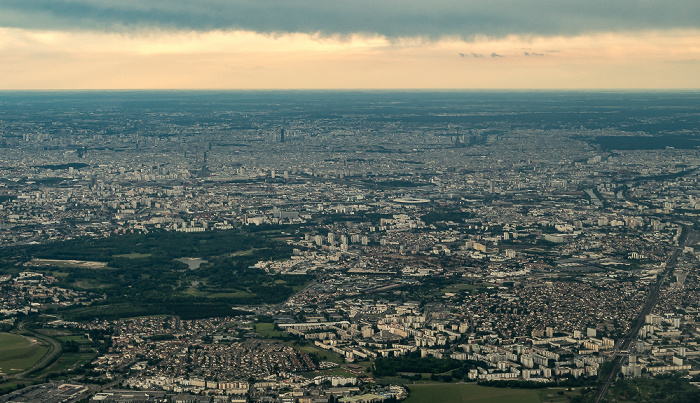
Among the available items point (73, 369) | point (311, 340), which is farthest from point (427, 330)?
point (73, 369)

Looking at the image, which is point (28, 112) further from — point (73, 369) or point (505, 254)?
point (73, 369)

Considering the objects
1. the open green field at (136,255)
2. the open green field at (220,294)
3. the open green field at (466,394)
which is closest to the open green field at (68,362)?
the open green field at (220,294)

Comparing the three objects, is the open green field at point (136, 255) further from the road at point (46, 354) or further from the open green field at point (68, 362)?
the open green field at point (68, 362)

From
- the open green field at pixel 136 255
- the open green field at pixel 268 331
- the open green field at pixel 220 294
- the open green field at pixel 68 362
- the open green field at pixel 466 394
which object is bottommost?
the open green field at pixel 136 255

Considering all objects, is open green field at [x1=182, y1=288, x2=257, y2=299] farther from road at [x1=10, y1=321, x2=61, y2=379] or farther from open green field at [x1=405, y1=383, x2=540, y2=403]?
open green field at [x1=405, y1=383, x2=540, y2=403]

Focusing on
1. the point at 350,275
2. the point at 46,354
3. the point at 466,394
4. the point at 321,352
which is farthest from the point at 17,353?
the point at 350,275

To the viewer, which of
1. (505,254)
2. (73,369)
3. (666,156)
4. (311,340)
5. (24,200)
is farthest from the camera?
(666,156)
